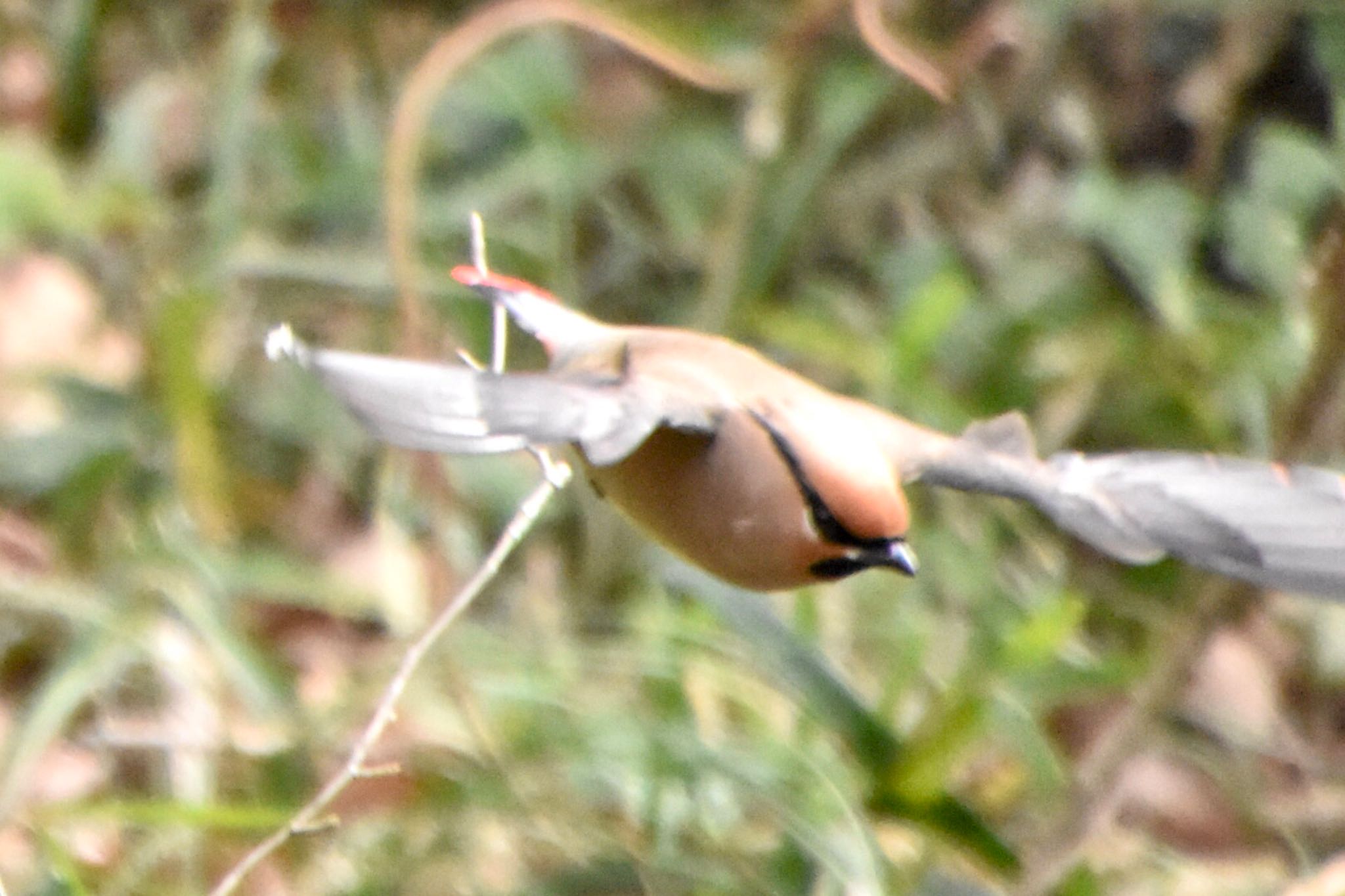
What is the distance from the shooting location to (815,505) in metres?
0.50

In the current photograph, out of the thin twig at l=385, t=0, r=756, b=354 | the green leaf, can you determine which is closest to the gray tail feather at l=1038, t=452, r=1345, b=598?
the thin twig at l=385, t=0, r=756, b=354

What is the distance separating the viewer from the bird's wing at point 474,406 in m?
0.39

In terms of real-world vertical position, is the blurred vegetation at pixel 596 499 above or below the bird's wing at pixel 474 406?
below

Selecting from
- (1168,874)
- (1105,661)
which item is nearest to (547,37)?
(1105,661)

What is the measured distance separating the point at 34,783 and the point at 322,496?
1.59ft

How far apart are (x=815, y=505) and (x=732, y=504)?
0.09ft

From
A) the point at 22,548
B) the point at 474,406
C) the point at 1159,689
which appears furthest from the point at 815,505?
the point at 22,548

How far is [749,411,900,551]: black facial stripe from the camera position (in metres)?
0.50

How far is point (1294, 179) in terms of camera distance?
3.97 ft

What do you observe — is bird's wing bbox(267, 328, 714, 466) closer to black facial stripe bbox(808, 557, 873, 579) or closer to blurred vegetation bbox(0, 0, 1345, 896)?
black facial stripe bbox(808, 557, 873, 579)

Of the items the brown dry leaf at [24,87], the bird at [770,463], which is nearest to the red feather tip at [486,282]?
the bird at [770,463]

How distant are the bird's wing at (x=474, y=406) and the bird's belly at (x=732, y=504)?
0.04m

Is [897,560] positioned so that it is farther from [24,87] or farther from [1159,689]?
[24,87]

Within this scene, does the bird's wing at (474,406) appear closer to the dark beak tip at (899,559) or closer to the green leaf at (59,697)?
the dark beak tip at (899,559)
